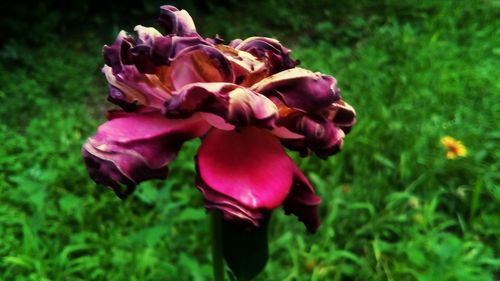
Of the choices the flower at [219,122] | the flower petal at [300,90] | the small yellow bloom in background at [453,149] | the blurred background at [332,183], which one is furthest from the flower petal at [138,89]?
the small yellow bloom in background at [453,149]

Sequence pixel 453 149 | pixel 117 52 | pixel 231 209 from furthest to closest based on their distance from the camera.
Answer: pixel 453 149 < pixel 117 52 < pixel 231 209

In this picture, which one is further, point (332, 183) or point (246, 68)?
point (332, 183)

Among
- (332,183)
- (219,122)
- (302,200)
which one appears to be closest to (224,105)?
(219,122)

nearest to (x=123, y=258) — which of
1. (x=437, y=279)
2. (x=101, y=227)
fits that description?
(x=101, y=227)

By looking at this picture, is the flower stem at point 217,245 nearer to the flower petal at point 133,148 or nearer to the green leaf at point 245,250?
the green leaf at point 245,250

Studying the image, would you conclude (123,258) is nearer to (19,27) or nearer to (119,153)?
(119,153)

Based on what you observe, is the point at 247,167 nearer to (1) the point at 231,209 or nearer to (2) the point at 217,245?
(1) the point at 231,209
